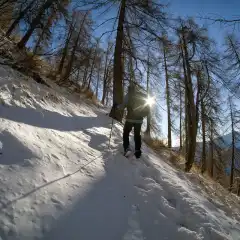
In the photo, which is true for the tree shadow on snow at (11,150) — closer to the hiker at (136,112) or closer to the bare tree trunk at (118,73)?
the hiker at (136,112)

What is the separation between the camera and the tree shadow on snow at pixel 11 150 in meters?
3.34

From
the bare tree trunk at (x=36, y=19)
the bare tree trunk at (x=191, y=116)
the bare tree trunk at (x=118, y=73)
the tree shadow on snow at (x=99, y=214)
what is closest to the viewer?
the tree shadow on snow at (x=99, y=214)

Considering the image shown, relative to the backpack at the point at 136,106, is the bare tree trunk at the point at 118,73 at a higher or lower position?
higher

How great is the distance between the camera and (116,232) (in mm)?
3016

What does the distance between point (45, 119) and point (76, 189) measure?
233cm

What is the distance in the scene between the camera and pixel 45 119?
527 centimetres

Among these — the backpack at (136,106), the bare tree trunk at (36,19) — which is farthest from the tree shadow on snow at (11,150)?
the bare tree trunk at (36,19)

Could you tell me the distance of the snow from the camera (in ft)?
9.11

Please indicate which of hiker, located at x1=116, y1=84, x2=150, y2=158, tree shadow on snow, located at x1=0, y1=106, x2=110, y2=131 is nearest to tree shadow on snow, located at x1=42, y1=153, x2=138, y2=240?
hiker, located at x1=116, y1=84, x2=150, y2=158

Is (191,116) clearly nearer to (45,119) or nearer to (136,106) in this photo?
(136,106)

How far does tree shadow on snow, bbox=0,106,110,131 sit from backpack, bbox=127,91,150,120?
4.96ft

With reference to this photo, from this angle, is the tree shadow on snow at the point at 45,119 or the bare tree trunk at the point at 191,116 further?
the bare tree trunk at the point at 191,116

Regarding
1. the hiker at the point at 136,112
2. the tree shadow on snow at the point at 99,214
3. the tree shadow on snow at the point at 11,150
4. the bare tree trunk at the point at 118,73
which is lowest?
the tree shadow on snow at the point at 99,214

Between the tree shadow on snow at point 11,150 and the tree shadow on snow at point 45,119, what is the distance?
685mm
